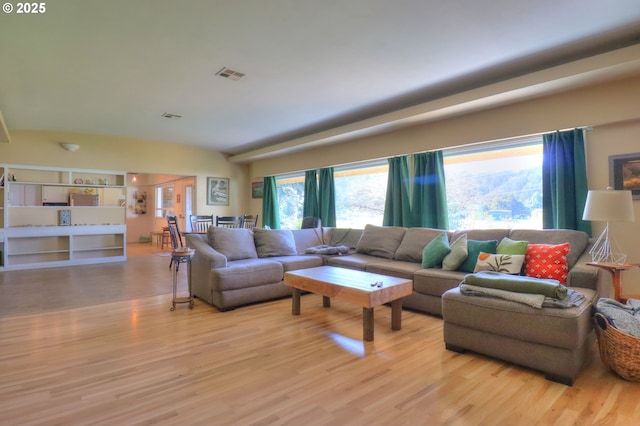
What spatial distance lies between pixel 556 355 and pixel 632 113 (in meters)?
2.62

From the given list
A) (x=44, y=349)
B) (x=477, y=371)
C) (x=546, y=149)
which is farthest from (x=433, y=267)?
(x=44, y=349)

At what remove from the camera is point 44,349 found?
2.58 metres

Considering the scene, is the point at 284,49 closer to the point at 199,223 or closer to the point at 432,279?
the point at 432,279

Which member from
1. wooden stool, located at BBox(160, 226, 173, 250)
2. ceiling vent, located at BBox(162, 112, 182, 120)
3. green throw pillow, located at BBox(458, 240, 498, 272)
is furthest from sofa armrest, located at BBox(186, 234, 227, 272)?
wooden stool, located at BBox(160, 226, 173, 250)

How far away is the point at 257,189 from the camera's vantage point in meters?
8.71

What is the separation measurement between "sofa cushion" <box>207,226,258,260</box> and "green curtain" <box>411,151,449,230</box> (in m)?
2.46

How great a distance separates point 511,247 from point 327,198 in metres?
3.78

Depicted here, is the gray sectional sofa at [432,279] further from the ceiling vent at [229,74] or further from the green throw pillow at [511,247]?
the ceiling vent at [229,74]

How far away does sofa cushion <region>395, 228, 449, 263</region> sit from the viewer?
412 centimetres

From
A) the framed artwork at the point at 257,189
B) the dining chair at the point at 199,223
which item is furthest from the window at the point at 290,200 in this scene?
the dining chair at the point at 199,223

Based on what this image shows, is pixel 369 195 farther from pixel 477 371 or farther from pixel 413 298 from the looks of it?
pixel 477 371

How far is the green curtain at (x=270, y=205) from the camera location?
8.00 metres

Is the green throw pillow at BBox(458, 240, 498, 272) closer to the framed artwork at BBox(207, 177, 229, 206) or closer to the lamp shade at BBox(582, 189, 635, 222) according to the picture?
the lamp shade at BBox(582, 189, 635, 222)

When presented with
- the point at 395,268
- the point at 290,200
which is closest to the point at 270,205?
the point at 290,200
